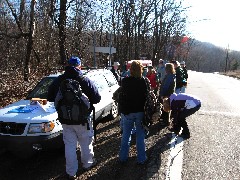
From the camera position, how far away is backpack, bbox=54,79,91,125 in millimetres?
4875

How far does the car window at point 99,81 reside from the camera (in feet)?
28.1

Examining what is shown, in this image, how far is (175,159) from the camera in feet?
19.4

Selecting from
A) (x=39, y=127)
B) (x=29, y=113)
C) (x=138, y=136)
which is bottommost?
(x=138, y=136)

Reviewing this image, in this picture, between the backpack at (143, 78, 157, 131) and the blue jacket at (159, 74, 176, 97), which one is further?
the blue jacket at (159, 74, 176, 97)

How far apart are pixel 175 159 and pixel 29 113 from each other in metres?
2.87

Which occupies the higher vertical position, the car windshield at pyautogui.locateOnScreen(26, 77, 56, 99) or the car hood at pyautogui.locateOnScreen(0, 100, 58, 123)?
the car windshield at pyautogui.locateOnScreen(26, 77, 56, 99)

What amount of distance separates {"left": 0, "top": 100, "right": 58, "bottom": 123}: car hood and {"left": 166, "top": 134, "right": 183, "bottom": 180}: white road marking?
231 cm

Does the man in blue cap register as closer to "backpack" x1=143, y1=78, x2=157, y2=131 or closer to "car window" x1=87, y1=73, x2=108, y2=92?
"backpack" x1=143, y1=78, x2=157, y2=131

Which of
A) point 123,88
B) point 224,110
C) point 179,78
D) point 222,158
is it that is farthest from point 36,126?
point 224,110

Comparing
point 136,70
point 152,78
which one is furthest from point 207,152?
point 152,78

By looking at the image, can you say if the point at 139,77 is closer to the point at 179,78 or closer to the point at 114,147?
the point at 114,147

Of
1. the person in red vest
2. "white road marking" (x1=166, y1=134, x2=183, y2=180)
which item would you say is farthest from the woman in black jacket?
the person in red vest

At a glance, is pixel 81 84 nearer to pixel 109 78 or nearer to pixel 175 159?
pixel 175 159

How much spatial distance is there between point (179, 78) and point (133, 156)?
499cm
